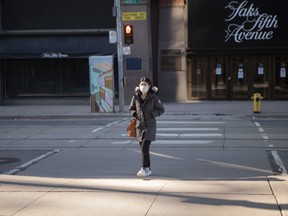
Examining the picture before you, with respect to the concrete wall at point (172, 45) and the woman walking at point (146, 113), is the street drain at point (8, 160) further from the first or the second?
the concrete wall at point (172, 45)

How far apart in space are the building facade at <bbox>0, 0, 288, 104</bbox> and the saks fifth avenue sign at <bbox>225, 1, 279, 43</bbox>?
0.16ft

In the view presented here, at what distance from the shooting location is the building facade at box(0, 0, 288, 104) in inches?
1021

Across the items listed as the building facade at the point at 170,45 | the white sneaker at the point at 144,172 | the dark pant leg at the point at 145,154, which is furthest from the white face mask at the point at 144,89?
the building facade at the point at 170,45

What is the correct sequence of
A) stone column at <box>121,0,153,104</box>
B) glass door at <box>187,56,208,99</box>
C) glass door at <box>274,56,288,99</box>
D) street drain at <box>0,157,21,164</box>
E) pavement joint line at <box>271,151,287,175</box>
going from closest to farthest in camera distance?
pavement joint line at <box>271,151,287,175</box> → street drain at <box>0,157,21,164</box> → stone column at <box>121,0,153,104</box> → glass door at <box>274,56,288,99</box> → glass door at <box>187,56,208,99</box>

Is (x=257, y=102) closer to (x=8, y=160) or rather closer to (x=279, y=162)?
(x=279, y=162)

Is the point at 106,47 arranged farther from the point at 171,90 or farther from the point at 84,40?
the point at 171,90

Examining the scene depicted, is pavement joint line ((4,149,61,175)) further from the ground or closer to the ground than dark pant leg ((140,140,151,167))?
closer to the ground

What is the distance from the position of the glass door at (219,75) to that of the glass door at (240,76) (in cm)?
41

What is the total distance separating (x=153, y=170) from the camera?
31.3 feet

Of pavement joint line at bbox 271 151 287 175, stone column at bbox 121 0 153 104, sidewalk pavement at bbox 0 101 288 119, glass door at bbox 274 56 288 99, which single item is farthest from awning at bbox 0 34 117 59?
pavement joint line at bbox 271 151 287 175

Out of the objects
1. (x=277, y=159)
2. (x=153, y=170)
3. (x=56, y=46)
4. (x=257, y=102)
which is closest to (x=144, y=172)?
(x=153, y=170)

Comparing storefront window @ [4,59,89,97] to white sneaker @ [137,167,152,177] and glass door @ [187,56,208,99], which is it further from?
white sneaker @ [137,167,152,177]

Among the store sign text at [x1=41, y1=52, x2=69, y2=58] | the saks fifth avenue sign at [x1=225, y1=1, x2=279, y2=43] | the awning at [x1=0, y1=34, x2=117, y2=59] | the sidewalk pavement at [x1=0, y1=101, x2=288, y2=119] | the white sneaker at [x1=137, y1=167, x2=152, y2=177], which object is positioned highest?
the saks fifth avenue sign at [x1=225, y1=1, x2=279, y2=43]

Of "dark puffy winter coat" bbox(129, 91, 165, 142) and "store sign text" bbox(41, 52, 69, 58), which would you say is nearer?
"dark puffy winter coat" bbox(129, 91, 165, 142)
